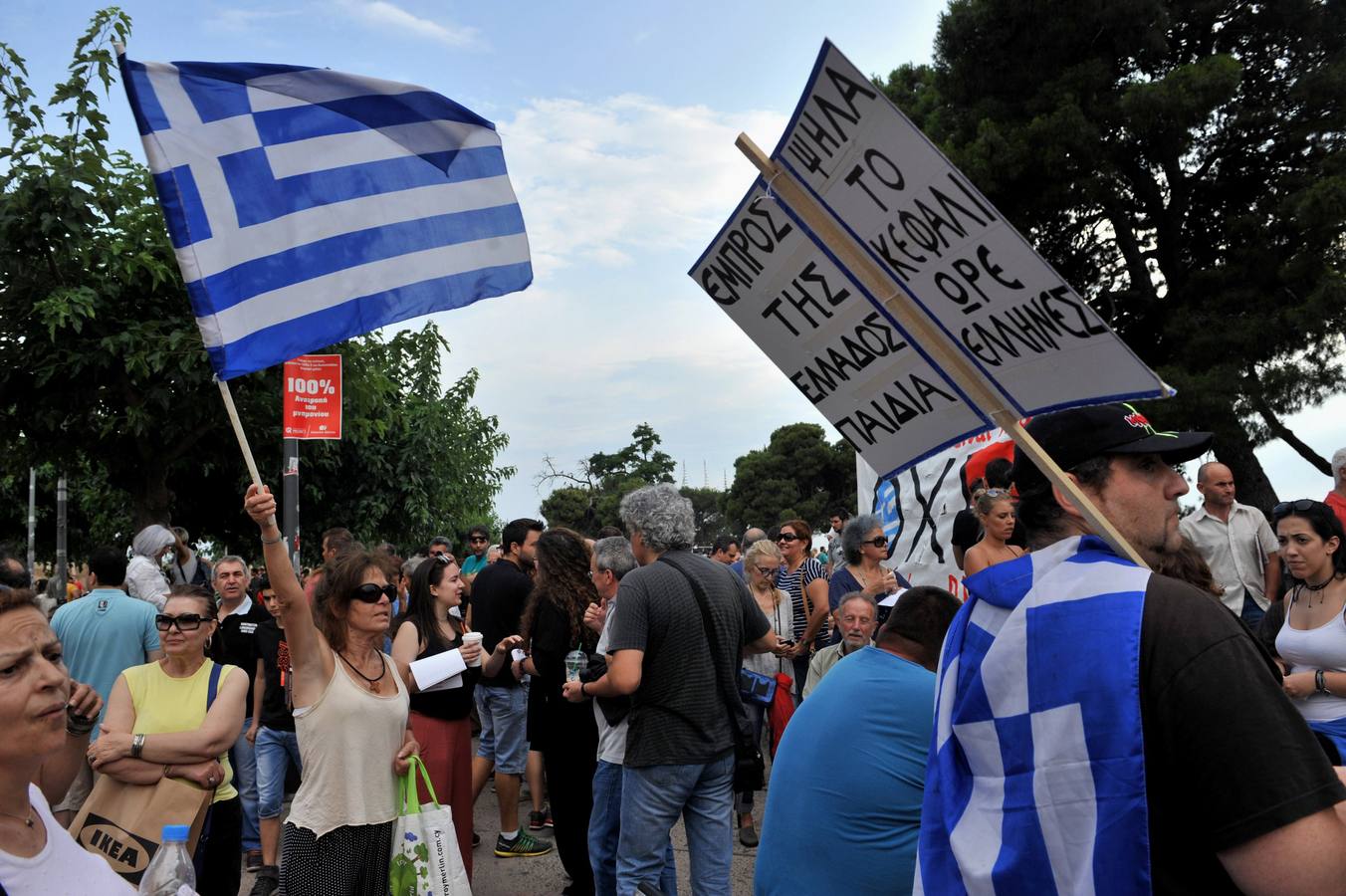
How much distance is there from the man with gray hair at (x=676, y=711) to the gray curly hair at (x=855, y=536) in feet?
8.34

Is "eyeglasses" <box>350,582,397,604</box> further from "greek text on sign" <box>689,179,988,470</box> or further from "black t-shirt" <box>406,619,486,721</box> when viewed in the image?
"greek text on sign" <box>689,179,988,470</box>

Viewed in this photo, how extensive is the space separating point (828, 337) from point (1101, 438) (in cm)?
115

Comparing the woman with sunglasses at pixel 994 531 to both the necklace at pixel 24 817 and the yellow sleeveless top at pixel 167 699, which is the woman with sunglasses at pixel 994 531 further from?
the necklace at pixel 24 817

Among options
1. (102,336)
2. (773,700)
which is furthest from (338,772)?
(102,336)

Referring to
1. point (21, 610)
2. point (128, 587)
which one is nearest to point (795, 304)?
point (21, 610)

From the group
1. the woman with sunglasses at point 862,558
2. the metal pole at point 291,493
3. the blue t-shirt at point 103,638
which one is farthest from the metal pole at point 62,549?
the woman with sunglasses at point 862,558

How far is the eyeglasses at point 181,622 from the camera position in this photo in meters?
4.62

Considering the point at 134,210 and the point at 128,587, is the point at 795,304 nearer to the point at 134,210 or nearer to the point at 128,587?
the point at 128,587

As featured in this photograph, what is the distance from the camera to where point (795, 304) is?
10.5ft

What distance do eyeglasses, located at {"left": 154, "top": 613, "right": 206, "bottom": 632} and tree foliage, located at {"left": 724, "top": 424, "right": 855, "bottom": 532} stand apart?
4808 centimetres

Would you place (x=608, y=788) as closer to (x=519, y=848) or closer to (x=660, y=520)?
(x=660, y=520)

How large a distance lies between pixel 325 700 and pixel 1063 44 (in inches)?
630

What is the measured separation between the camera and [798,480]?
2160 inches

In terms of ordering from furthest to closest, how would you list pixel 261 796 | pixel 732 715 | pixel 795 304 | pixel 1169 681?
1. pixel 261 796
2. pixel 732 715
3. pixel 795 304
4. pixel 1169 681
